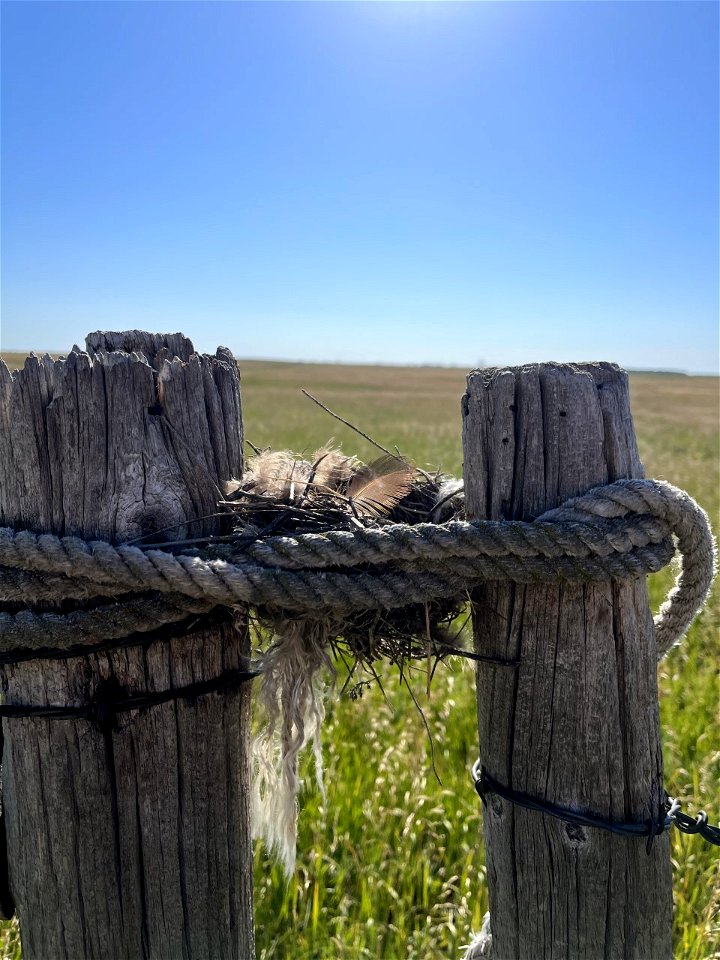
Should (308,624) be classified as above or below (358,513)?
below

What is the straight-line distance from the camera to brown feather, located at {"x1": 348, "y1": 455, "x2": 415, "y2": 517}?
168 centimetres

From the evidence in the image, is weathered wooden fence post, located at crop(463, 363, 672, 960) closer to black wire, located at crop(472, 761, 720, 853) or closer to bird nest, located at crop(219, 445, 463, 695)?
black wire, located at crop(472, 761, 720, 853)

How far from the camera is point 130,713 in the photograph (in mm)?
1533

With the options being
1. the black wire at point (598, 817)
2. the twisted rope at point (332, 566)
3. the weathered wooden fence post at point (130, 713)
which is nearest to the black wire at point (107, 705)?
the weathered wooden fence post at point (130, 713)

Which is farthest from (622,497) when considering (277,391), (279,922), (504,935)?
(277,391)

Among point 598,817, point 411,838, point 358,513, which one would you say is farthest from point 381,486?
point 411,838

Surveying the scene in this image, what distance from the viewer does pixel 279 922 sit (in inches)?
116

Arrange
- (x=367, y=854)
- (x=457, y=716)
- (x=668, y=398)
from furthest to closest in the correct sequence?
(x=668, y=398)
(x=457, y=716)
(x=367, y=854)

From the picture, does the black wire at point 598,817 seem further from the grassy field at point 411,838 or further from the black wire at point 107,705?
the black wire at point 107,705

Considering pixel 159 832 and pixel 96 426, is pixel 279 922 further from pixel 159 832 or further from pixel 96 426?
pixel 96 426

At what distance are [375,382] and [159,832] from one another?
68701mm

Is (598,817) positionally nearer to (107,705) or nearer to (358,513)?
(358,513)

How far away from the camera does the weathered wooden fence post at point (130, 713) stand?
1487 millimetres

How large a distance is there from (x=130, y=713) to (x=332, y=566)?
0.58m
